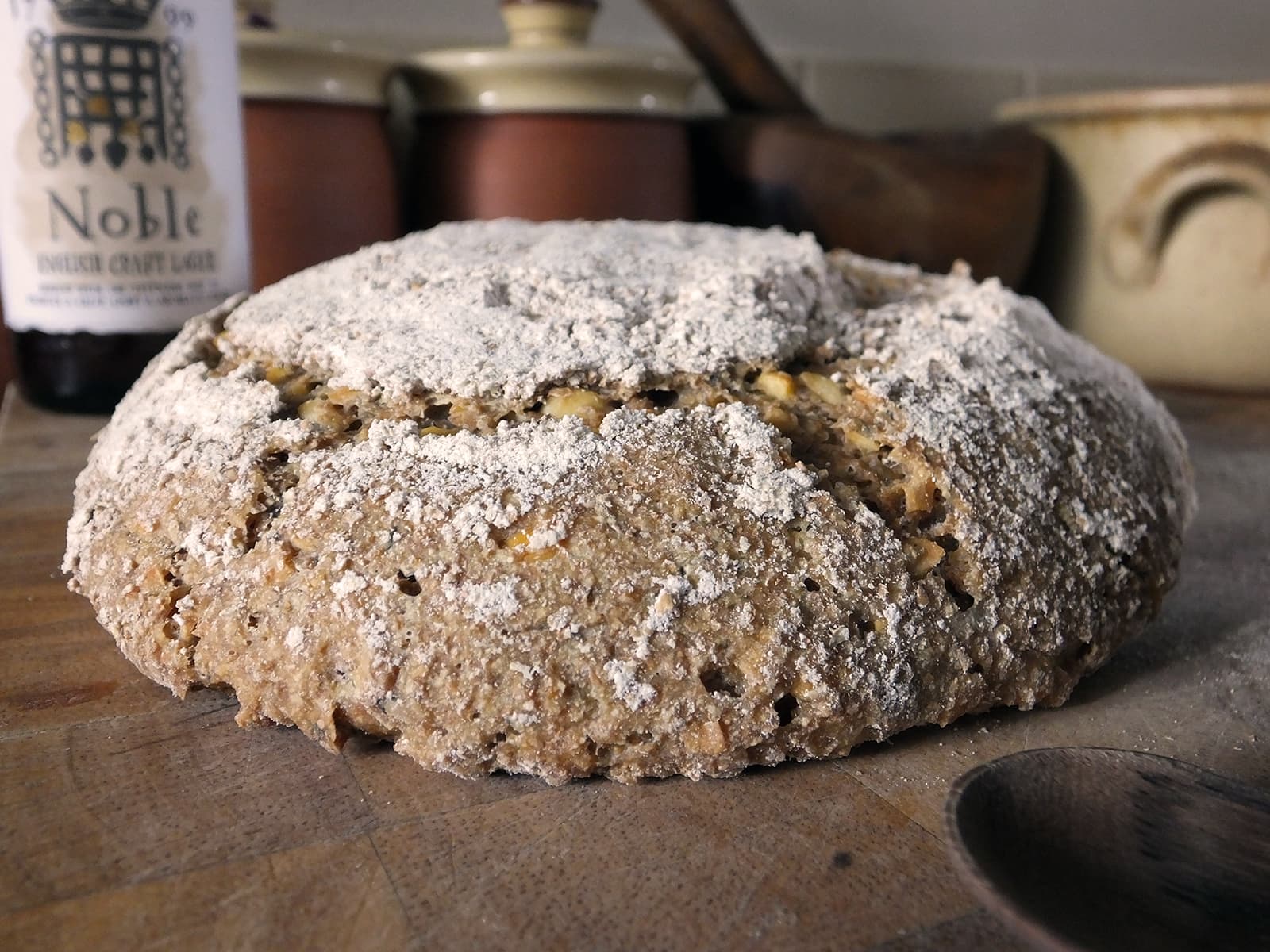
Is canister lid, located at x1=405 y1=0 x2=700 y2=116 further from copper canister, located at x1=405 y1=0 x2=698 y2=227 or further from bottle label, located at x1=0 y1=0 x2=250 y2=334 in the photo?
bottle label, located at x1=0 y1=0 x2=250 y2=334

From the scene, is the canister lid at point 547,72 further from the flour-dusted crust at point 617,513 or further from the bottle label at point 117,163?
the flour-dusted crust at point 617,513

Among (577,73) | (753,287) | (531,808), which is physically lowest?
(531,808)

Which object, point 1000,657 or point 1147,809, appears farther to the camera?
point 1000,657

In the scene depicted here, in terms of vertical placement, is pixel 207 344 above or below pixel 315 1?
below

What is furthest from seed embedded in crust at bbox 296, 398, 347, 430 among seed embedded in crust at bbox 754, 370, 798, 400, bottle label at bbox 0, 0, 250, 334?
bottle label at bbox 0, 0, 250, 334

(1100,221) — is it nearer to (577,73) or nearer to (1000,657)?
(577,73)

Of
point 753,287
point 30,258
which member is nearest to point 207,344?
point 753,287

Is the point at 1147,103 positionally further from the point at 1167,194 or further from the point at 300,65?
the point at 300,65

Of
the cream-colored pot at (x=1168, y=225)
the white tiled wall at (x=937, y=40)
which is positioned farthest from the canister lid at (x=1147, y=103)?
the white tiled wall at (x=937, y=40)
